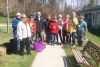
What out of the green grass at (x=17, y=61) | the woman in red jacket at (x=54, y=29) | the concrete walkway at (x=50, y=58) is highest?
the woman in red jacket at (x=54, y=29)

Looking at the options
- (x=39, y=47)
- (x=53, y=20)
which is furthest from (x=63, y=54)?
(x=53, y=20)

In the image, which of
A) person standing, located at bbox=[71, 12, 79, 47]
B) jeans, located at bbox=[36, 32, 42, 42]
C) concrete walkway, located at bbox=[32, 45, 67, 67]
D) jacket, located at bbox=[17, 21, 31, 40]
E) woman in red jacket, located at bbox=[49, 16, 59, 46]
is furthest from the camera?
jeans, located at bbox=[36, 32, 42, 42]

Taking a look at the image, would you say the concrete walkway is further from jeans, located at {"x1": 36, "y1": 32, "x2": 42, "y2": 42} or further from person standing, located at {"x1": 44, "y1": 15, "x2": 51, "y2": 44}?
person standing, located at {"x1": 44, "y1": 15, "x2": 51, "y2": 44}

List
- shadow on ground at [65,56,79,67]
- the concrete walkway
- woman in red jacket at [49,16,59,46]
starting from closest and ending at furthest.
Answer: shadow on ground at [65,56,79,67] < the concrete walkway < woman in red jacket at [49,16,59,46]

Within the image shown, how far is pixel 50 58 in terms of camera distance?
47.6 ft

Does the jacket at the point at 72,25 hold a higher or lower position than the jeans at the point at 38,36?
higher

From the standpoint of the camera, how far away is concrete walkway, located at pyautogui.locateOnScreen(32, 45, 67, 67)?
12.9 m

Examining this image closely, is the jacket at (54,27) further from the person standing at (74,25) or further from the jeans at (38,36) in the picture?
the person standing at (74,25)

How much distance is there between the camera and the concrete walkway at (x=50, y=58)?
12891 mm

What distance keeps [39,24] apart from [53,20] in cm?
84

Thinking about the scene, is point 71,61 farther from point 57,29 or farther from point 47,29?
point 47,29

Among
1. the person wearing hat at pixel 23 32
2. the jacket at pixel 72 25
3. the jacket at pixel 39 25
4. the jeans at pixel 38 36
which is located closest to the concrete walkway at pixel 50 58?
the person wearing hat at pixel 23 32

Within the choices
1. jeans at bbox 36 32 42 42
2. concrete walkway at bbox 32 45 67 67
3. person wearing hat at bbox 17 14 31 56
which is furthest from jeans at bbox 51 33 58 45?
person wearing hat at bbox 17 14 31 56

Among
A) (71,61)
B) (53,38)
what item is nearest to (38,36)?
(53,38)
